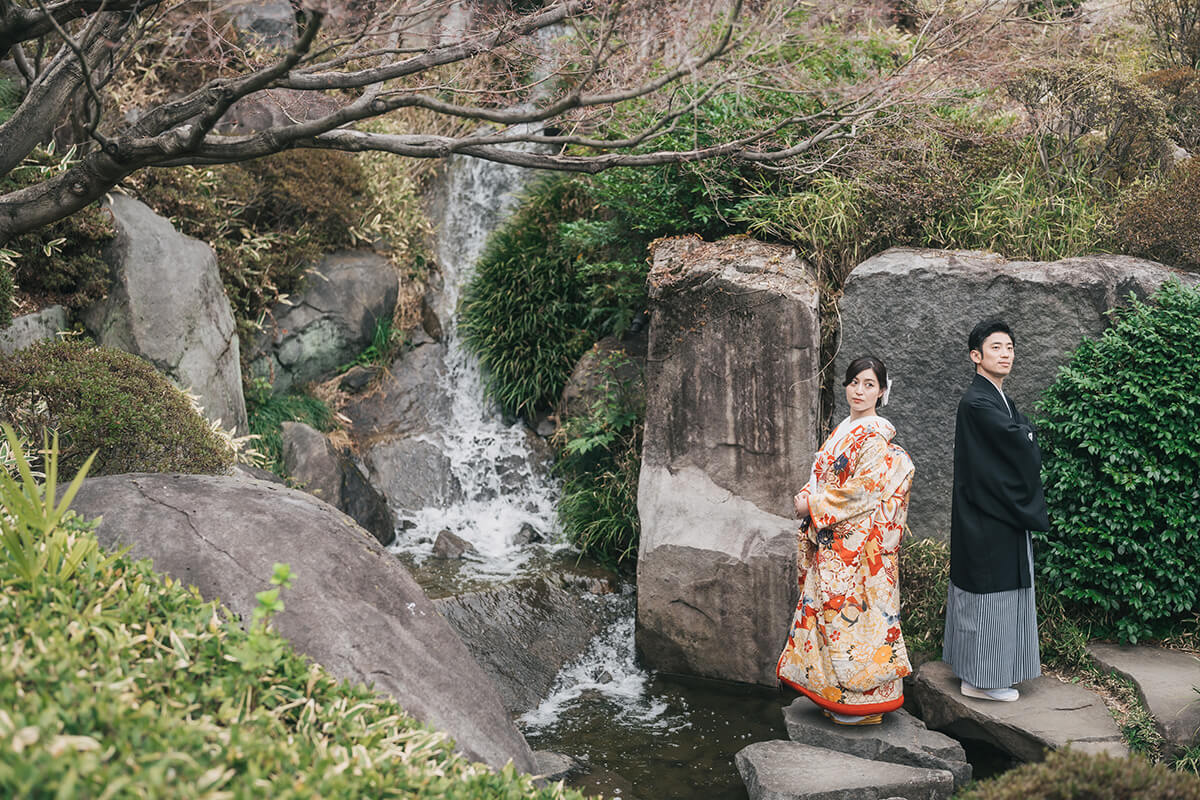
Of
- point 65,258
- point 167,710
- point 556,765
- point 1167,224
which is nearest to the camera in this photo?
point 167,710

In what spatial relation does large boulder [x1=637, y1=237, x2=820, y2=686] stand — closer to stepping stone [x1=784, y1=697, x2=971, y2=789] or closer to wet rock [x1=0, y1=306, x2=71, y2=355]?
stepping stone [x1=784, y1=697, x2=971, y2=789]

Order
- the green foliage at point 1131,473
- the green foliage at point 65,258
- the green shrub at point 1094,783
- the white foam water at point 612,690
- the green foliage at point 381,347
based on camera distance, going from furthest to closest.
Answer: the green foliage at point 381,347 < the green foliage at point 65,258 < the white foam water at point 612,690 < the green foliage at point 1131,473 < the green shrub at point 1094,783

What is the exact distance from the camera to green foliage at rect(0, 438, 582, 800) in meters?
1.99

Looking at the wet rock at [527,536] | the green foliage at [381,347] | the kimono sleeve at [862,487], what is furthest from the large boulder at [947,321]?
the green foliage at [381,347]

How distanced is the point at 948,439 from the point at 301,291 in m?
5.84

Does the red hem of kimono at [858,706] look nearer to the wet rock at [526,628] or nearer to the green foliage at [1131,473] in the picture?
the green foliage at [1131,473]

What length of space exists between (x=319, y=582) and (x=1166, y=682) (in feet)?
13.9

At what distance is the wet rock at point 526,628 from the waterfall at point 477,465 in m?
0.51

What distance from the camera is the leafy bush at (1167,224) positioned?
19.5ft

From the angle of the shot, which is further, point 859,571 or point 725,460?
point 725,460

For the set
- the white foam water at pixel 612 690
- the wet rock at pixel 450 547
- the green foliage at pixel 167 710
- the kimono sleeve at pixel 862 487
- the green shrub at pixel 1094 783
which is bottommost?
the white foam water at pixel 612 690

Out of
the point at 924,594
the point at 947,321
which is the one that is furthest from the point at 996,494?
the point at 947,321

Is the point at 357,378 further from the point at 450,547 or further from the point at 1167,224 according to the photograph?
the point at 1167,224

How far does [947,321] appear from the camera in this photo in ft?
20.1
